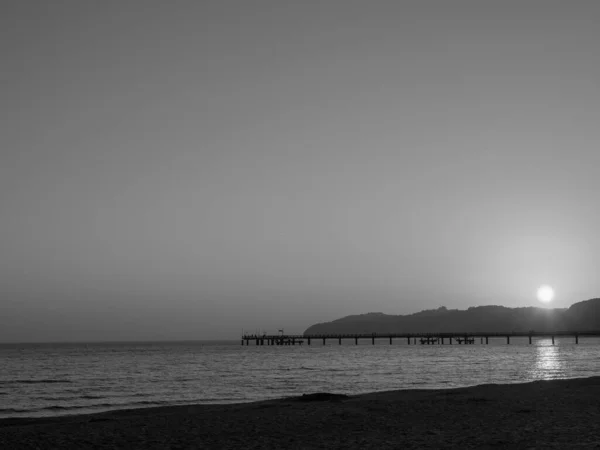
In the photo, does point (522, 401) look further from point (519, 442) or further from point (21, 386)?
point (21, 386)

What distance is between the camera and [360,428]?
1655 centimetres

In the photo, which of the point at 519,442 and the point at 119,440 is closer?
the point at 519,442

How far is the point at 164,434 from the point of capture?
1589cm

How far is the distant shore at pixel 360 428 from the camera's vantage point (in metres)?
14.1

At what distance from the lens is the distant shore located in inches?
555

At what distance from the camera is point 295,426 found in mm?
17109

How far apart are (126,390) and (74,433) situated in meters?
28.0

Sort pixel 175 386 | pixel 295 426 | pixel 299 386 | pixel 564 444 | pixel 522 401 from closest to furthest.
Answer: pixel 564 444, pixel 295 426, pixel 522 401, pixel 299 386, pixel 175 386

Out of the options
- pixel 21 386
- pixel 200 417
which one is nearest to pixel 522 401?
pixel 200 417

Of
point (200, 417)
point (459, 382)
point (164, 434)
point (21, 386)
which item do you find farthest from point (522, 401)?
point (21, 386)

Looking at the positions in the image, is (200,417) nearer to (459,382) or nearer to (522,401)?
(522,401)

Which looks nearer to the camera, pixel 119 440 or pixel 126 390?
pixel 119 440

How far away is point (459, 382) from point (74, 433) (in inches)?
1263

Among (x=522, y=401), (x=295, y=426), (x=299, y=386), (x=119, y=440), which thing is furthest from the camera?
(x=299, y=386)
